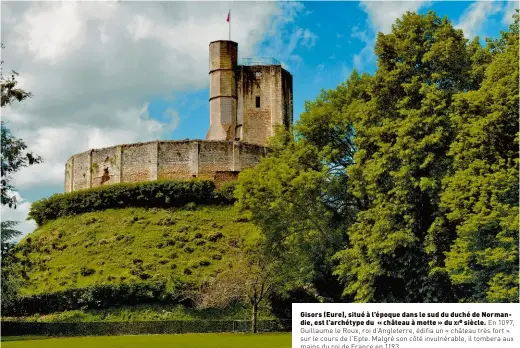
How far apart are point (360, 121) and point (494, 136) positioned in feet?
20.9

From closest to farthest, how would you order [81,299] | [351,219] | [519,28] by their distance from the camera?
[519,28]
[351,219]
[81,299]

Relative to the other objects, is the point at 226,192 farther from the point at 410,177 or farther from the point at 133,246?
the point at 410,177

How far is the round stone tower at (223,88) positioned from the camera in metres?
61.1

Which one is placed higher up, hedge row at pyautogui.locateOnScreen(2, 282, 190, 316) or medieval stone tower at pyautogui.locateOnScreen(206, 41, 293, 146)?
medieval stone tower at pyautogui.locateOnScreen(206, 41, 293, 146)

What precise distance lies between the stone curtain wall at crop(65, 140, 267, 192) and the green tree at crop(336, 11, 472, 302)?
89.4 feet

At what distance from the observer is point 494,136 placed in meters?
21.8

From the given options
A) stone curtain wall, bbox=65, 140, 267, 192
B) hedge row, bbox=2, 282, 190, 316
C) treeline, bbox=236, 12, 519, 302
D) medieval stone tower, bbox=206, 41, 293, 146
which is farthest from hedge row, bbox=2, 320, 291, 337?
Result: medieval stone tower, bbox=206, 41, 293, 146

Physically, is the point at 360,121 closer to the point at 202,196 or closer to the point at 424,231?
the point at 424,231

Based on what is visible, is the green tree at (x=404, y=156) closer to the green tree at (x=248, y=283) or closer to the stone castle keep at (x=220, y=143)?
the green tree at (x=248, y=283)

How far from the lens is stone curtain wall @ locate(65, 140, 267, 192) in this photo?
176ft

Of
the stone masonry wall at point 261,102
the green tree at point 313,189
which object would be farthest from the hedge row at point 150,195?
the green tree at point 313,189

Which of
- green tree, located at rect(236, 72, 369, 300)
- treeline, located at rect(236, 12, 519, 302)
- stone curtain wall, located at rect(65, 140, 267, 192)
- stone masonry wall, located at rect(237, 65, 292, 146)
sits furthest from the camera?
stone masonry wall, located at rect(237, 65, 292, 146)

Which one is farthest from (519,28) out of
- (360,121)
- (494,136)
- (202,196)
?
(202,196)

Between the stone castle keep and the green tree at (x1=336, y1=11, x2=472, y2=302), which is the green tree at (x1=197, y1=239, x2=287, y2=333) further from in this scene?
the stone castle keep
